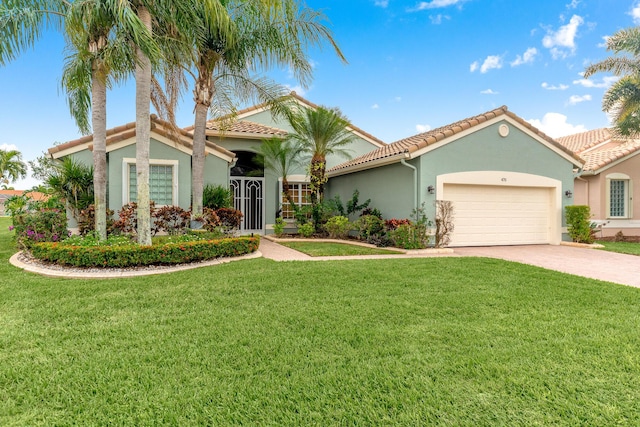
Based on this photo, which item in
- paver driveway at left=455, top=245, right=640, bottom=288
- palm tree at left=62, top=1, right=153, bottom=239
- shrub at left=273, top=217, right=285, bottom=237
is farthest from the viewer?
shrub at left=273, top=217, right=285, bottom=237

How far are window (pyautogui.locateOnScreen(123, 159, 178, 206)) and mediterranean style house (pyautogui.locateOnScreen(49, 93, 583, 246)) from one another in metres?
0.03

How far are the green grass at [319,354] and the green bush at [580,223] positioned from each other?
8202 mm

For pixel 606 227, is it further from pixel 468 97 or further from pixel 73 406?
pixel 73 406

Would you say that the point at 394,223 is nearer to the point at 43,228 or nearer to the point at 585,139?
the point at 43,228

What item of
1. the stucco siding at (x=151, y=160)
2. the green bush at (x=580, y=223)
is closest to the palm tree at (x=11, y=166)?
the stucco siding at (x=151, y=160)

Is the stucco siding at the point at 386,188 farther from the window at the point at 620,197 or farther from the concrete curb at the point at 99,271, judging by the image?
the window at the point at 620,197

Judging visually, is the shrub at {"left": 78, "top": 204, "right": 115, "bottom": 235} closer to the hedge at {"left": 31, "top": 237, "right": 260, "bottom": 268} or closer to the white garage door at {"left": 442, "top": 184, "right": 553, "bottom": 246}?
the hedge at {"left": 31, "top": 237, "right": 260, "bottom": 268}

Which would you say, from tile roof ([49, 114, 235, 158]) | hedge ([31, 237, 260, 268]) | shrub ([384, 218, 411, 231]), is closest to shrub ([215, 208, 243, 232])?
tile roof ([49, 114, 235, 158])

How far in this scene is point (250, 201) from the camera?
1741 cm

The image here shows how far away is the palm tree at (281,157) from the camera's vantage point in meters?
16.0

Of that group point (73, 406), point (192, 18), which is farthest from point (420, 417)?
point (192, 18)

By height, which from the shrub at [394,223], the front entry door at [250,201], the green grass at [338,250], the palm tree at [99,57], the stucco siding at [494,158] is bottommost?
the green grass at [338,250]

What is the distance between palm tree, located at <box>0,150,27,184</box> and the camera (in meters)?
43.0

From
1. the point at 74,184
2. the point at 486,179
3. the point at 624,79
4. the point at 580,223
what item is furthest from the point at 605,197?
the point at 74,184
